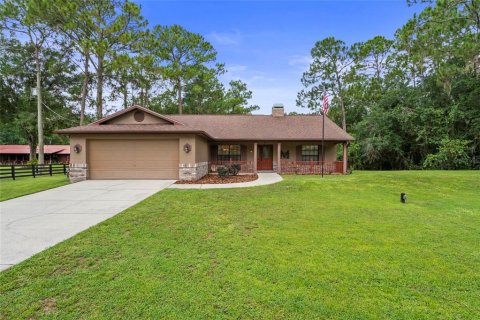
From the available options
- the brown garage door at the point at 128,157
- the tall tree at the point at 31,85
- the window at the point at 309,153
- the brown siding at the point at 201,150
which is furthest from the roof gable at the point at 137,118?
the tall tree at the point at 31,85

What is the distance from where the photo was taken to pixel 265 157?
1802 cm

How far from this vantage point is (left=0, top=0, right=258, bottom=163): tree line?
64.3 feet

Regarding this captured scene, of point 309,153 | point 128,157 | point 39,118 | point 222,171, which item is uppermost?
point 39,118

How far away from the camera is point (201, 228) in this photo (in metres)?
5.45

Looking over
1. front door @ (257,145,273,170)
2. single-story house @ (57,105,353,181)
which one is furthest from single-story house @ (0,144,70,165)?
front door @ (257,145,273,170)

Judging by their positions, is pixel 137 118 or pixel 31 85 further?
pixel 31 85

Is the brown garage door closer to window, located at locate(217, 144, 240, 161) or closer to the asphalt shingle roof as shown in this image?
the asphalt shingle roof

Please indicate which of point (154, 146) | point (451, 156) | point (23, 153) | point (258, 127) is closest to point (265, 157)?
point (258, 127)

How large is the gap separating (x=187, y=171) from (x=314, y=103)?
2481 centimetres

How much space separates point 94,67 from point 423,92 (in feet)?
97.5

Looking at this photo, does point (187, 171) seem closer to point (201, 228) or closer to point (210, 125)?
point (210, 125)

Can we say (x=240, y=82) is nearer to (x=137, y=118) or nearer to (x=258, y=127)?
(x=258, y=127)

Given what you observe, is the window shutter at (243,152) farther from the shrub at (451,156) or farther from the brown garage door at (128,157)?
the shrub at (451,156)

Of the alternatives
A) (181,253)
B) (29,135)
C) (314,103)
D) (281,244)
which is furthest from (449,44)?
(29,135)
